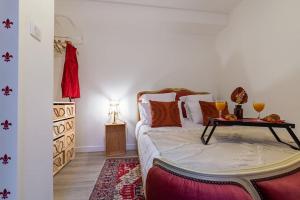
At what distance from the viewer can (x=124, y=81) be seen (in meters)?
3.49

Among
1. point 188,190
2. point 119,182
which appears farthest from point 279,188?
point 119,182

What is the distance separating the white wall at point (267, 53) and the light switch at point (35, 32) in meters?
2.49

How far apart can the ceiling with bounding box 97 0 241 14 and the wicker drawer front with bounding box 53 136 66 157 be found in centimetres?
233

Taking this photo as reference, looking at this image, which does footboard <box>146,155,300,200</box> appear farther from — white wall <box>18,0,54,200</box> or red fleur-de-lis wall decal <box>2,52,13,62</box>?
red fleur-de-lis wall decal <box>2,52,13,62</box>

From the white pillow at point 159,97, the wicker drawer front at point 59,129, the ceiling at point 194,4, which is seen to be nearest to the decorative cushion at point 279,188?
the wicker drawer front at point 59,129

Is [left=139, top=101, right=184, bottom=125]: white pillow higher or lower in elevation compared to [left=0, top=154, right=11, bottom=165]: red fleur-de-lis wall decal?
higher

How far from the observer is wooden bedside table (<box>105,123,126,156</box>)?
10.0ft

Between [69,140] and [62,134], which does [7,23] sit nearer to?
[62,134]

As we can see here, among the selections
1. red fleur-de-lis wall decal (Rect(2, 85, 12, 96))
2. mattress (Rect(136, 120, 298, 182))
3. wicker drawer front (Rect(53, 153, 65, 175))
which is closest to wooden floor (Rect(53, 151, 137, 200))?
wicker drawer front (Rect(53, 153, 65, 175))

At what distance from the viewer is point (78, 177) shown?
223 centimetres

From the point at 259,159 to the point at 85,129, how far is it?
285cm

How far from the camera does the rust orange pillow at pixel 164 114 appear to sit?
8.72 feet

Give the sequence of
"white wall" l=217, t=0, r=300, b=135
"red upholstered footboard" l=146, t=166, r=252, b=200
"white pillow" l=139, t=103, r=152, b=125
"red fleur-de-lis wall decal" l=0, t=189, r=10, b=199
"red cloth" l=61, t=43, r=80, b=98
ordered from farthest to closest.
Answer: "red cloth" l=61, t=43, r=80, b=98 < "white pillow" l=139, t=103, r=152, b=125 < "white wall" l=217, t=0, r=300, b=135 < "red fleur-de-lis wall decal" l=0, t=189, r=10, b=199 < "red upholstered footboard" l=146, t=166, r=252, b=200

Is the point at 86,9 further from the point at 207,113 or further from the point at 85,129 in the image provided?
the point at 207,113
